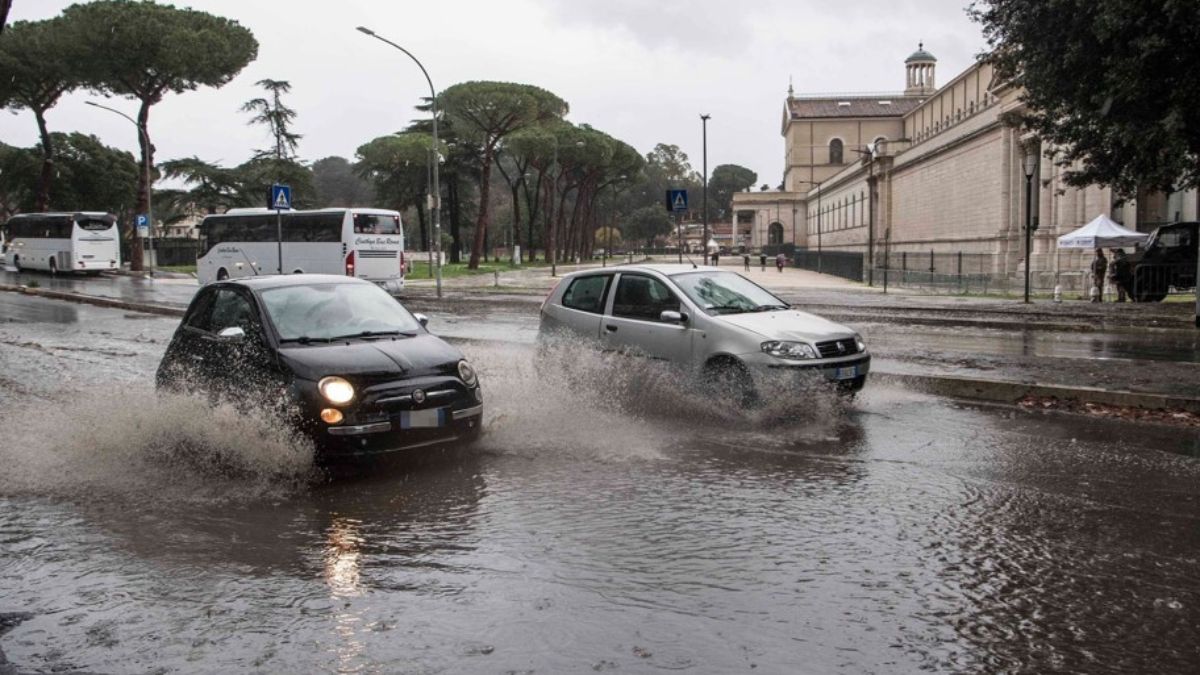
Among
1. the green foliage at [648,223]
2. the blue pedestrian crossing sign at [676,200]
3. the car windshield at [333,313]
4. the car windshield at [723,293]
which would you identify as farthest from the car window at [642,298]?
the green foliage at [648,223]

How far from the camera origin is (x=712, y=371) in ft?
29.3

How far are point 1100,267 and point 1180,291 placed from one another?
2.51 m

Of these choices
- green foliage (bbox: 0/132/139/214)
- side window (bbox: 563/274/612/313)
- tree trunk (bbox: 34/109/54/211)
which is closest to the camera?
side window (bbox: 563/274/612/313)

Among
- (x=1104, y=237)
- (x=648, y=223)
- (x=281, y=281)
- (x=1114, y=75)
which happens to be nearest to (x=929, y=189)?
(x=1104, y=237)

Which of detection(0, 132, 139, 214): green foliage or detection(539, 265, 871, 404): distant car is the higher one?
detection(0, 132, 139, 214): green foliage

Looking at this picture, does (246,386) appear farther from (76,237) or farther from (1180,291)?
(76,237)

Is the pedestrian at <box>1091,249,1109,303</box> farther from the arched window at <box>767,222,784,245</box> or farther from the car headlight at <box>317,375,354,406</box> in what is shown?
the arched window at <box>767,222,784,245</box>

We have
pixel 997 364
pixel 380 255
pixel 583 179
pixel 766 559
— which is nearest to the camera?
pixel 766 559

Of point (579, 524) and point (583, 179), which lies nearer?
point (579, 524)

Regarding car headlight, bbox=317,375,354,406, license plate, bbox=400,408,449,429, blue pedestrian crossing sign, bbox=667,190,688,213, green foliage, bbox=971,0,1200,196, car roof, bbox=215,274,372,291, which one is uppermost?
green foliage, bbox=971,0,1200,196

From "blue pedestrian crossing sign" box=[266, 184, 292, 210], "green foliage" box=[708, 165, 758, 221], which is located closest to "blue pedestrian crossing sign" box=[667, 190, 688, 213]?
"blue pedestrian crossing sign" box=[266, 184, 292, 210]

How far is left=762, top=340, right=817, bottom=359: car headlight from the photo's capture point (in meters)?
8.56

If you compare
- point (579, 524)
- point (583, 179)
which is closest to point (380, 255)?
point (579, 524)

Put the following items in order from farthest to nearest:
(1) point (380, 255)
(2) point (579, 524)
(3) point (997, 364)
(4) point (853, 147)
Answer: (4) point (853, 147)
(1) point (380, 255)
(3) point (997, 364)
(2) point (579, 524)
